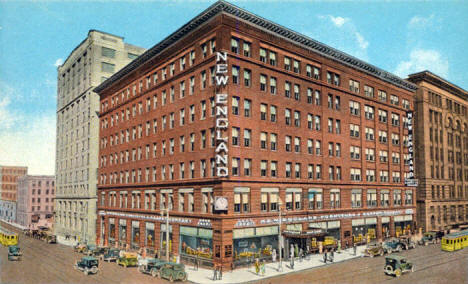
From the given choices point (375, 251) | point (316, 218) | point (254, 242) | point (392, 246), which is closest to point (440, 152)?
point (392, 246)

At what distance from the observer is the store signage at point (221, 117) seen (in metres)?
41.8

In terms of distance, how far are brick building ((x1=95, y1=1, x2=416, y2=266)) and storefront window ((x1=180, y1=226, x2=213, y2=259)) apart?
139 mm

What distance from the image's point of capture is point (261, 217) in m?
44.4

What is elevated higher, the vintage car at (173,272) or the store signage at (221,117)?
the store signage at (221,117)

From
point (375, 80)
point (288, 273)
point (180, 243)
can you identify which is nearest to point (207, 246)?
point (180, 243)

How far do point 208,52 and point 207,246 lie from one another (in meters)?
21.1

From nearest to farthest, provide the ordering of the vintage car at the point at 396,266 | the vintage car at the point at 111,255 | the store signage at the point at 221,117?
1. the vintage car at the point at 396,266
2. the store signage at the point at 221,117
3. the vintage car at the point at 111,255

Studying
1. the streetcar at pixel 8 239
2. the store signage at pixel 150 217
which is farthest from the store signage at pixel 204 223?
the streetcar at pixel 8 239

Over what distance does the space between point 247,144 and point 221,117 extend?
4.54m

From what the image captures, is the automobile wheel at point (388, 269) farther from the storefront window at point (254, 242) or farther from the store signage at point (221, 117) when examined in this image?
the store signage at point (221, 117)

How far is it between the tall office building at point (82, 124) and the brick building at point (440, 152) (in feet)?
182

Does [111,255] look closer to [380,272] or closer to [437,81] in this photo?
[380,272]

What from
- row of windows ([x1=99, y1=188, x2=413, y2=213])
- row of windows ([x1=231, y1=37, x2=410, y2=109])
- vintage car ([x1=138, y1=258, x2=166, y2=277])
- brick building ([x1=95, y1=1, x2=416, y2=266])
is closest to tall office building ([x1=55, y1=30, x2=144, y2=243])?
brick building ([x1=95, y1=1, x2=416, y2=266])

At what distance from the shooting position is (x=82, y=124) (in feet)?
265
